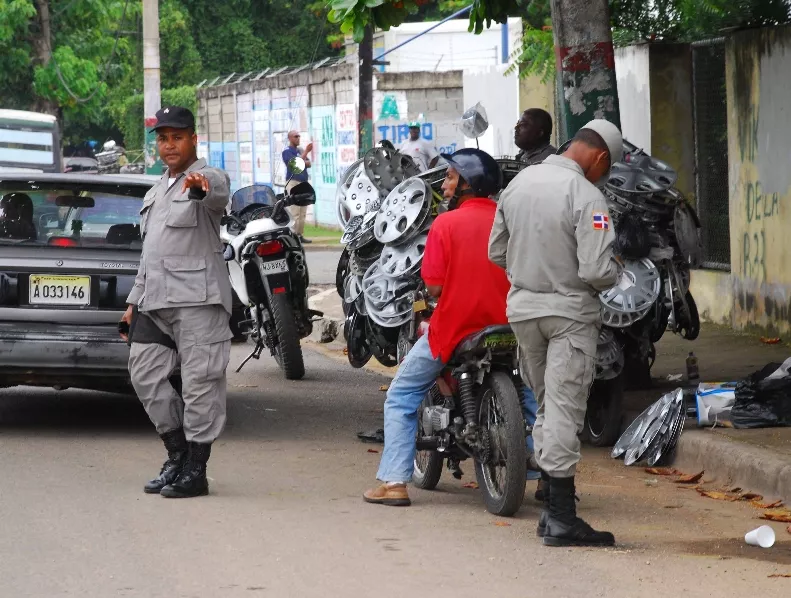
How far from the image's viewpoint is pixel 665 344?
1283 centimetres

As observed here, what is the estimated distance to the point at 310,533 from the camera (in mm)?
6492

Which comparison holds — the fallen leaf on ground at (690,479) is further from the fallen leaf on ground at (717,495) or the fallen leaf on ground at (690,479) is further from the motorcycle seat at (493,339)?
the motorcycle seat at (493,339)

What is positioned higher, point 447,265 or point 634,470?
point 447,265

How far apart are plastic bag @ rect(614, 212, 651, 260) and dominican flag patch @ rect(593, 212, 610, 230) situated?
2675 millimetres

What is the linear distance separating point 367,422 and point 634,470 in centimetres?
213

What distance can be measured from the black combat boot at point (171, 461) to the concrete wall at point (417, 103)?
26.1 m

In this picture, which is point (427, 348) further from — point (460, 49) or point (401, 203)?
point (460, 49)

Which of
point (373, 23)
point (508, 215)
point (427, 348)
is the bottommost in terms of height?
point (427, 348)

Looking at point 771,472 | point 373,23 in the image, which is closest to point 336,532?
point 771,472

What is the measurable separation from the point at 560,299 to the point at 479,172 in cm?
103

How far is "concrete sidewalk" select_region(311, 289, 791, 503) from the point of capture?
293 inches

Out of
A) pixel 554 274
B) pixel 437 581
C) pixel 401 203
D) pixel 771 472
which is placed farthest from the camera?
pixel 401 203

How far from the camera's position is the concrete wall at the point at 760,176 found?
1220 cm

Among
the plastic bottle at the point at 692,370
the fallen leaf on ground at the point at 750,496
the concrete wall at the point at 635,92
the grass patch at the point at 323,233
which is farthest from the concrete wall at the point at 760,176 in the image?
the grass patch at the point at 323,233
